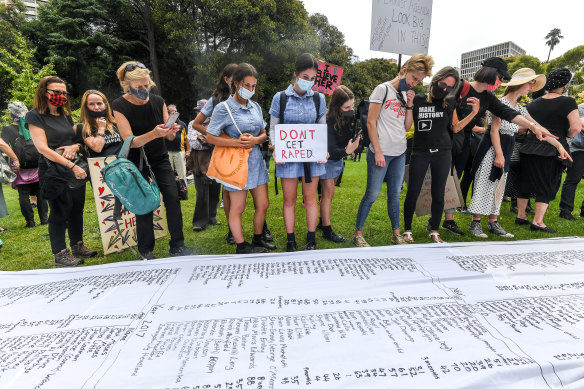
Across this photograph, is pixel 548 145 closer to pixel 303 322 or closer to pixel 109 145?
pixel 303 322

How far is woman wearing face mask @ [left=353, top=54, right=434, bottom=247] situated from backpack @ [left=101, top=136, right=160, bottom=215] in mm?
2121

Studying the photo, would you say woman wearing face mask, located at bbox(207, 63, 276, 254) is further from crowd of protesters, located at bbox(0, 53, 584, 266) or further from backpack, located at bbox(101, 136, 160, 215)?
backpack, located at bbox(101, 136, 160, 215)

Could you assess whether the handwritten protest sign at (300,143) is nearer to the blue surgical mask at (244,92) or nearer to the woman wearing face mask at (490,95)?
the blue surgical mask at (244,92)

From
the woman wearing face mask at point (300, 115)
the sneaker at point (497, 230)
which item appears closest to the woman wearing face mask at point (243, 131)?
the woman wearing face mask at point (300, 115)

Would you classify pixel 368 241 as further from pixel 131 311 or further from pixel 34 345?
pixel 34 345

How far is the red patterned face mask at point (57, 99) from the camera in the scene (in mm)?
2931

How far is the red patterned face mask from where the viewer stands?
2.93 metres

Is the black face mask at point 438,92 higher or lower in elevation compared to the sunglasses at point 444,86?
lower

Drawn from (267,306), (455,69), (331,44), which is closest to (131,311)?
(267,306)

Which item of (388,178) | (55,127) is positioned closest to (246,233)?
(388,178)

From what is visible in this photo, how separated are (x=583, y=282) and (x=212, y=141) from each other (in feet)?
9.46

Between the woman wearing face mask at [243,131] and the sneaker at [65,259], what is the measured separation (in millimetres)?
1608

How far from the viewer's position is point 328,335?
1.56 metres

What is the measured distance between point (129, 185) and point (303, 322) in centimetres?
182
